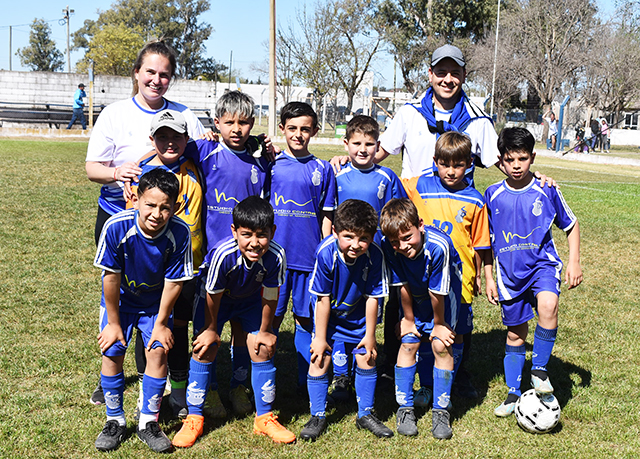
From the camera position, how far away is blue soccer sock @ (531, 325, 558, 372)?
13.1ft

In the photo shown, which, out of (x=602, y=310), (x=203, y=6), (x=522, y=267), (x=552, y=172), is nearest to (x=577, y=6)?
(x=552, y=172)

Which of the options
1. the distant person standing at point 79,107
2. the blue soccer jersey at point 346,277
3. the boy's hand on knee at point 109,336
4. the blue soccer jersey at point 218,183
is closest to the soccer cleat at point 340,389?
the blue soccer jersey at point 346,277

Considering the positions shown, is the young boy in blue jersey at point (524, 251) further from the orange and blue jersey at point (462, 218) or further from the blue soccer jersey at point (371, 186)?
the blue soccer jersey at point (371, 186)

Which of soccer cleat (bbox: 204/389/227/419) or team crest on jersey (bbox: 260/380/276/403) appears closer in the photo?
team crest on jersey (bbox: 260/380/276/403)

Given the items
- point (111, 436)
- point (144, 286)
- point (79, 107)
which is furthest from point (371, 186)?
point (79, 107)

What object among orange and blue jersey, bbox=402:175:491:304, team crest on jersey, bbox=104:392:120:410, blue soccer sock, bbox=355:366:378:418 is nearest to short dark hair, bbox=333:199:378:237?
orange and blue jersey, bbox=402:175:491:304

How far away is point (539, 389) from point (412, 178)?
168 cm

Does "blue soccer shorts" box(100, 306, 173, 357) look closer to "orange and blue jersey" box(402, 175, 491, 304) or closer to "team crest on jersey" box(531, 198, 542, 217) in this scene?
"orange and blue jersey" box(402, 175, 491, 304)

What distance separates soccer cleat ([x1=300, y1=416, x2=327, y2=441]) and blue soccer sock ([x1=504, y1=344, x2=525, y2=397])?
1.39 metres

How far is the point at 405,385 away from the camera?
12.8 feet

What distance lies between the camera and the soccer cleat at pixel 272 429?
3641mm

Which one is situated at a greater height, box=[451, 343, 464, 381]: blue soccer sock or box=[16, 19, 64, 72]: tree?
box=[16, 19, 64, 72]: tree

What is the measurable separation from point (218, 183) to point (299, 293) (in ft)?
3.13

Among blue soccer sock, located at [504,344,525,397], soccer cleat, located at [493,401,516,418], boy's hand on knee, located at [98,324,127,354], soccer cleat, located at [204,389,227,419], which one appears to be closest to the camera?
boy's hand on knee, located at [98,324,127,354]
